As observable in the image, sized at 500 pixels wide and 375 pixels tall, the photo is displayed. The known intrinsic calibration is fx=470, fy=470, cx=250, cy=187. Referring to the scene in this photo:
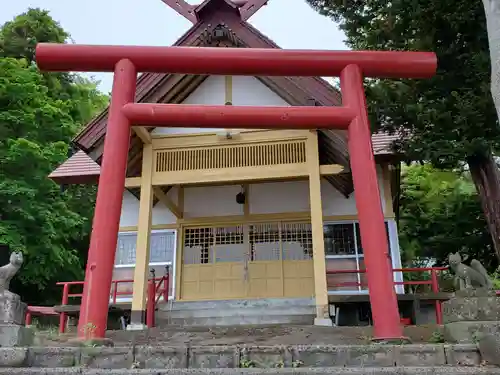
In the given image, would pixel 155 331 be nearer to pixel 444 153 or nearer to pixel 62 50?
pixel 62 50

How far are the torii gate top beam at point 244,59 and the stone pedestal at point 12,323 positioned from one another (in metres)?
3.67

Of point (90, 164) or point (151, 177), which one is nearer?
point (151, 177)

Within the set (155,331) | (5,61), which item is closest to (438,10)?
(155,331)

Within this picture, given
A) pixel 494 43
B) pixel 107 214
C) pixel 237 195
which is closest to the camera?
pixel 494 43

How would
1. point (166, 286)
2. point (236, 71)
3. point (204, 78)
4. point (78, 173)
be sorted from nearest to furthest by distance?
point (236, 71), point (204, 78), point (166, 286), point (78, 173)

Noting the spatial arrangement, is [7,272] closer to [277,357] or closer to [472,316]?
[277,357]

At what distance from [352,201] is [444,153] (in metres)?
3.66

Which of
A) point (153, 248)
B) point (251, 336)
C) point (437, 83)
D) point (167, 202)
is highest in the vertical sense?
point (437, 83)

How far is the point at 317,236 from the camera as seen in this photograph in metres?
8.34

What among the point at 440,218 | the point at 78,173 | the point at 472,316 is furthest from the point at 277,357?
the point at 440,218

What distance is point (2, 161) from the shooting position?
14625mm

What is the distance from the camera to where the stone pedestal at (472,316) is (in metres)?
4.45

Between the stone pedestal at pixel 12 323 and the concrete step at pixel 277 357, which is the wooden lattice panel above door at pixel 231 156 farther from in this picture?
the concrete step at pixel 277 357

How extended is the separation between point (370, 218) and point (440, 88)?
313 cm
